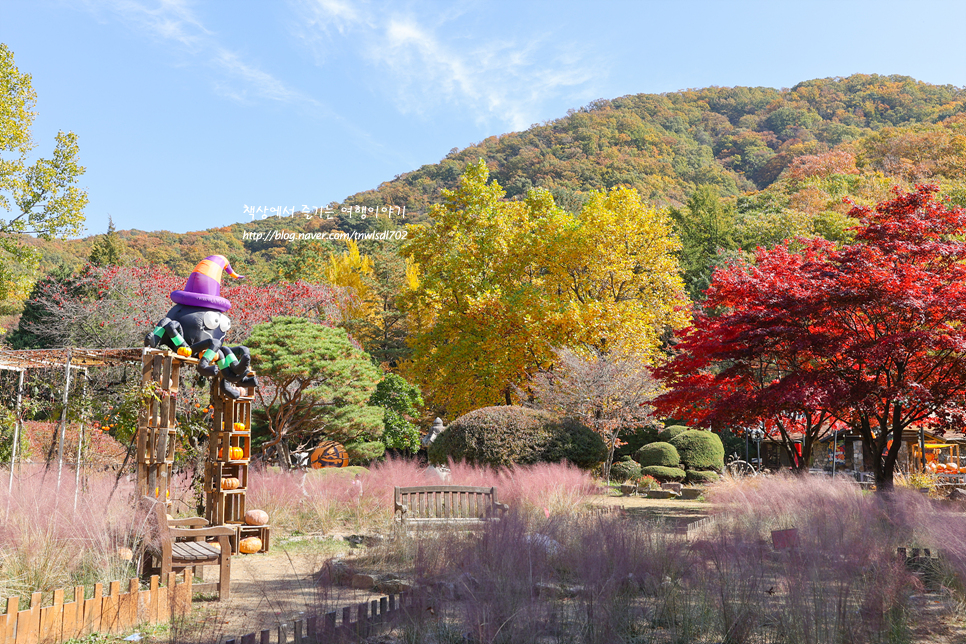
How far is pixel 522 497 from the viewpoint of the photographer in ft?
28.8

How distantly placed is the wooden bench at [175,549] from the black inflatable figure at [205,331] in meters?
1.69

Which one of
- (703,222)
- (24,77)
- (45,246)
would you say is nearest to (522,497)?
(24,77)

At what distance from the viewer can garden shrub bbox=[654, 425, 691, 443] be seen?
57.6ft

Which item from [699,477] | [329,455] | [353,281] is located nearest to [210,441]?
[329,455]

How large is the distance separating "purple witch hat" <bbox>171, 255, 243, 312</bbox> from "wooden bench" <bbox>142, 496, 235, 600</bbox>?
8.87 ft

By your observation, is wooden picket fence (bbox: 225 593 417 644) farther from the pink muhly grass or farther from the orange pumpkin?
the orange pumpkin

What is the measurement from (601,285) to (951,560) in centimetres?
1246

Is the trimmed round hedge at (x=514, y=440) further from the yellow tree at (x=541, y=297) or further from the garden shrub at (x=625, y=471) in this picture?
the garden shrub at (x=625, y=471)

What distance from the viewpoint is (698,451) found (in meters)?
16.3

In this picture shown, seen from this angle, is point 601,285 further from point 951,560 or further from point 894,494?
point 951,560

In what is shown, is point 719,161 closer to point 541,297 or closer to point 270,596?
point 541,297

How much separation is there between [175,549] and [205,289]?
311 centimetres

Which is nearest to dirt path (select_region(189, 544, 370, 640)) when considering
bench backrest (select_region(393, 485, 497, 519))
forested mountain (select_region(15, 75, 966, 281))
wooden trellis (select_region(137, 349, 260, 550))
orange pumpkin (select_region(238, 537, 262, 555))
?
orange pumpkin (select_region(238, 537, 262, 555))

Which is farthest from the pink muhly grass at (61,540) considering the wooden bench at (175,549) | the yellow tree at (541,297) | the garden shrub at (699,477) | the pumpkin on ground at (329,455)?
the garden shrub at (699,477)
